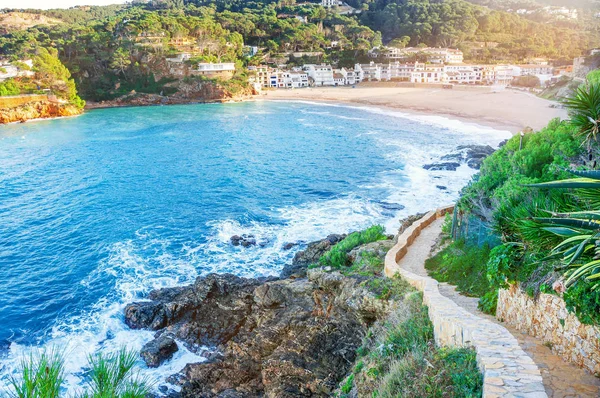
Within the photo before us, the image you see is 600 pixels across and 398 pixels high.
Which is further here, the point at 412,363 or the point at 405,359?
the point at 405,359

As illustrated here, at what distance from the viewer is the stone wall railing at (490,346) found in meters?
6.15

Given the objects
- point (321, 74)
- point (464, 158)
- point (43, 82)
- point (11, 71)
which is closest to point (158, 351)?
point (464, 158)

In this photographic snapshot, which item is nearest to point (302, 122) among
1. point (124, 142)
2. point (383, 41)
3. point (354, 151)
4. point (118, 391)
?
point (354, 151)

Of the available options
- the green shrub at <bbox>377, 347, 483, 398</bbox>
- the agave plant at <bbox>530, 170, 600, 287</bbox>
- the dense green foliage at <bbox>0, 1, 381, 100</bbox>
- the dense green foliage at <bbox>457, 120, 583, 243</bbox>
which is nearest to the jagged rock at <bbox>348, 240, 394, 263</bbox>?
the dense green foliage at <bbox>457, 120, 583, 243</bbox>

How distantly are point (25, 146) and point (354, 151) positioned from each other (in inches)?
1489

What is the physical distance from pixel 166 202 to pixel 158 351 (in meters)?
17.4

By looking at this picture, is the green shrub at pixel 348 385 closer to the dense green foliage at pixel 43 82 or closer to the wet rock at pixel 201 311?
the wet rock at pixel 201 311

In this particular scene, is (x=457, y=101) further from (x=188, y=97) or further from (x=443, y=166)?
(x=188, y=97)

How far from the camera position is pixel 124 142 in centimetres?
5216

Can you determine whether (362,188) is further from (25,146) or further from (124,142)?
(25,146)

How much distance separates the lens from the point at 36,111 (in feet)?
236

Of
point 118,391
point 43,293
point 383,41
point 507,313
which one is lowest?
point 43,293

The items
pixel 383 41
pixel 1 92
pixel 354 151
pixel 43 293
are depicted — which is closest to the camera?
pixel 43 293

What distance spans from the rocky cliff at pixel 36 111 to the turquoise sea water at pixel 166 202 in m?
11.2
